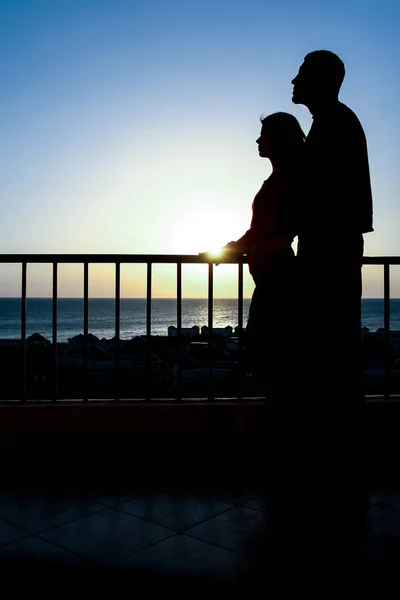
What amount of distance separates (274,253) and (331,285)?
222 millimetres

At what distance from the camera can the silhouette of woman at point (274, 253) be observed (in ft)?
5.34

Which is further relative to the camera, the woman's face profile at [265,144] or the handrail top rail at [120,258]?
the handrail top rail at [120,258]

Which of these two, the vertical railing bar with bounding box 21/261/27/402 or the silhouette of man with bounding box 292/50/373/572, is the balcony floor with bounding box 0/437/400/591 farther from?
the vertical railing bar with bounding box 21/261/27/402

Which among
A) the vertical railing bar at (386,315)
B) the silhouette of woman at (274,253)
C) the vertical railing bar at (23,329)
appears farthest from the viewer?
the vertical railing bar at (386,315)

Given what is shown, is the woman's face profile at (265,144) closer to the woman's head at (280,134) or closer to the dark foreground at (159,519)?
the woman's head at (280,134)

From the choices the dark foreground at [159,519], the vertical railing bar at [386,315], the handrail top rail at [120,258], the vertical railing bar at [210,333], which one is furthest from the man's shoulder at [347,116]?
the vertical railing bar at [386,315]

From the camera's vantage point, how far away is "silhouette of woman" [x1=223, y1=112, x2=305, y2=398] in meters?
1.63

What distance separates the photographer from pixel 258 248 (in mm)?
1681

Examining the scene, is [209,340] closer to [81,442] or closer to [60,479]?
[81,442]

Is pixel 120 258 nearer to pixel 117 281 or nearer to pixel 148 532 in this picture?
pixel 117 281

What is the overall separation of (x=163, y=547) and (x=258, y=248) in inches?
43.4

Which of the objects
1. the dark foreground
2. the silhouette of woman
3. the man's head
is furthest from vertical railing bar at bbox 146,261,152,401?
the man's head

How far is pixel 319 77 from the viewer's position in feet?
5.24

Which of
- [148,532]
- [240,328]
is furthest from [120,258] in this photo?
[148,532]
